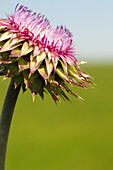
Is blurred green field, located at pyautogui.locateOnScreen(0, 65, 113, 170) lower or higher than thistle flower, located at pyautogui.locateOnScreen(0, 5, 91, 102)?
lower

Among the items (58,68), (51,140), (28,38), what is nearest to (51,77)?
(58,68)

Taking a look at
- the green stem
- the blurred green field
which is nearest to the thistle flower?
the green stem

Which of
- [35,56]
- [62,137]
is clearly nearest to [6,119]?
[35,56]

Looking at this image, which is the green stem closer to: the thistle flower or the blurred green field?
the thistle flower

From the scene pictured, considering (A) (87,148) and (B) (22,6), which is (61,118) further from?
(B) (22,6)

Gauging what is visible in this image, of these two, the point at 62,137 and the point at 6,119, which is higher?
the point at 6,119

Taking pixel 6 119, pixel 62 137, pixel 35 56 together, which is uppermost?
pixel 35 56

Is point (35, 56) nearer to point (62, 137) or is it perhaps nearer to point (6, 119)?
point (6, 119)
